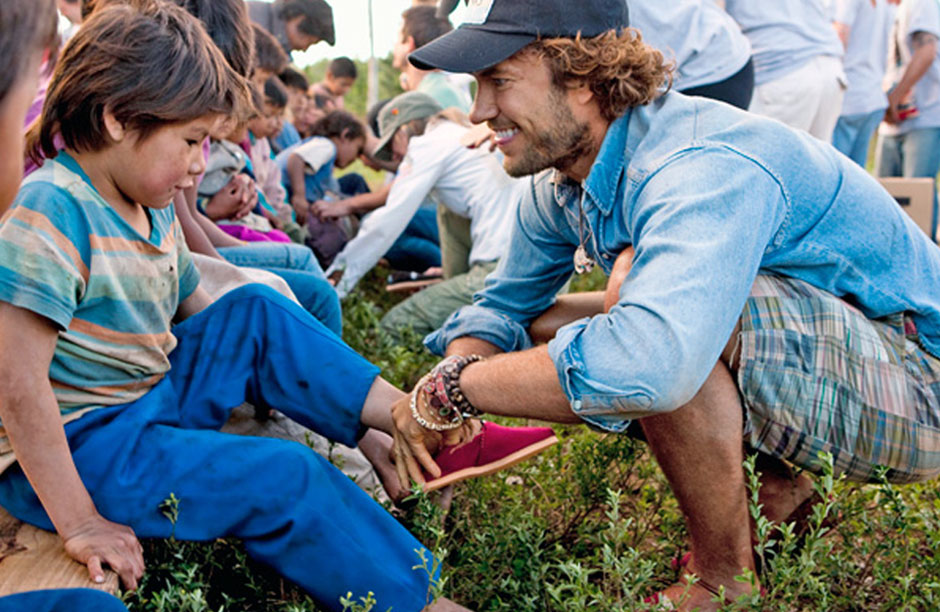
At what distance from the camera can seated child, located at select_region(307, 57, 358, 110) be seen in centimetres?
971

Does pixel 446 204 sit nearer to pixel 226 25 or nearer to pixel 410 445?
pixel 226 25

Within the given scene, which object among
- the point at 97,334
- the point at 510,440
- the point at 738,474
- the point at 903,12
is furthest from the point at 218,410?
the point at 903,12

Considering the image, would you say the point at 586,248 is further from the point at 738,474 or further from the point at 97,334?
the point at 97,334

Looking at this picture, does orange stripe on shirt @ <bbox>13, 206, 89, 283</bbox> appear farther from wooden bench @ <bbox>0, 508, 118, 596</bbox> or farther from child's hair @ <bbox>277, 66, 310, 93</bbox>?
child's hair @ <bbox>277, 66, 310, 93</bbox>

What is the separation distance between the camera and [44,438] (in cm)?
192

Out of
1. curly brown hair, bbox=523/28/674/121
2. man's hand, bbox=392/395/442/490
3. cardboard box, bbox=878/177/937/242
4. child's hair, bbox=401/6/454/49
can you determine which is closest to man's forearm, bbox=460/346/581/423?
man's hand, bbox=392/395/442/490

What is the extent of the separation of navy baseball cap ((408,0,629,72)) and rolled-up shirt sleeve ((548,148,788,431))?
1.61 feet

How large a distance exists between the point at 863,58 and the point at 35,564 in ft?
21.5

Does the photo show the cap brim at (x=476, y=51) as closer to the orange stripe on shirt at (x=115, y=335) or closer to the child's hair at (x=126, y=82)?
the child's hair at (x=126, y=82)

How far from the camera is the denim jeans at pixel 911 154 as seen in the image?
729cm

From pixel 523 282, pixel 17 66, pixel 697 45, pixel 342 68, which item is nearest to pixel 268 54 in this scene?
pixel 697 45

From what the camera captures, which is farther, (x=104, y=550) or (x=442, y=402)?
(x=442, y=402)

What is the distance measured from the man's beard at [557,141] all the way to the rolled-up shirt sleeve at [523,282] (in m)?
0.29

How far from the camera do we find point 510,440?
259 centimetres
